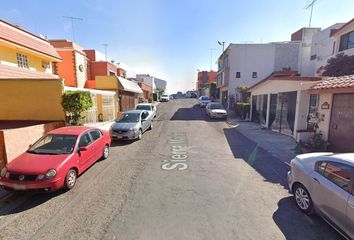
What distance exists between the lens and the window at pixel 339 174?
3.40 m

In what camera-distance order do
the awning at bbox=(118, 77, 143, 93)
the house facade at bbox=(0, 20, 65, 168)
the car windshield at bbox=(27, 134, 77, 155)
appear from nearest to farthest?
the car windshield at bbox=(27, 134, 77, 155) → the house facade at bbox=(0, 20, 65, 168) → the awning at bbox=(118, 77, 143, 93)

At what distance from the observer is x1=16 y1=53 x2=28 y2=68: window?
12.3 metres

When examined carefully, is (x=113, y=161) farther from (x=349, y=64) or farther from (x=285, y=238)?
(x=349, y=64)

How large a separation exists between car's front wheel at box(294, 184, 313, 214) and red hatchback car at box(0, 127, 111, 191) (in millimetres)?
5703

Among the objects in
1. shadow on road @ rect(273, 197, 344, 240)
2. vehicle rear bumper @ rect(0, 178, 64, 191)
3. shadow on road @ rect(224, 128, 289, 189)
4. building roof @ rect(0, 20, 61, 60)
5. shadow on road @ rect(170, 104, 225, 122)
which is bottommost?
shadow on road @ rect(273, 197, 344, 240)

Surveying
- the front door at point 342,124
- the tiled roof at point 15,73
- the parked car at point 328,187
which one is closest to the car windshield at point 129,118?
the tiled roof at point 15,73

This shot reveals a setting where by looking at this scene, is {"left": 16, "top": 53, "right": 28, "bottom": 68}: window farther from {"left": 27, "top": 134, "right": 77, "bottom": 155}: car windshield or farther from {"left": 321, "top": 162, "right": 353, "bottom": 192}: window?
{"left": 321, "top": 162, "right": 353, "bottom": 192}: window

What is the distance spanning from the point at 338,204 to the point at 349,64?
15434 millimetres

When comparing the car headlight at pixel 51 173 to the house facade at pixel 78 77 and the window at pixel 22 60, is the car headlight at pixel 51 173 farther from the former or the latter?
the window at pixel 22 60

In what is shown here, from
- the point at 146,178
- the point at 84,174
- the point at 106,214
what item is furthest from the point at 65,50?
the point at 106,214

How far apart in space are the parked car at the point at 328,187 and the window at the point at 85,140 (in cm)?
606

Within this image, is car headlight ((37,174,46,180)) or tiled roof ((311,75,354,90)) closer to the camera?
car headlight ((37,174,46,180))

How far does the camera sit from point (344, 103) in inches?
304

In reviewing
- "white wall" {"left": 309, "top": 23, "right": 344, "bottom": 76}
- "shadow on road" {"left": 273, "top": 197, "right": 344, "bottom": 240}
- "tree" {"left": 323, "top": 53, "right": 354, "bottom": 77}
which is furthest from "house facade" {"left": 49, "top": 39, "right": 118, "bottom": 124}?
"white wall" {"left": 309, "top": 23, "right": 344, "bottom": 76}
